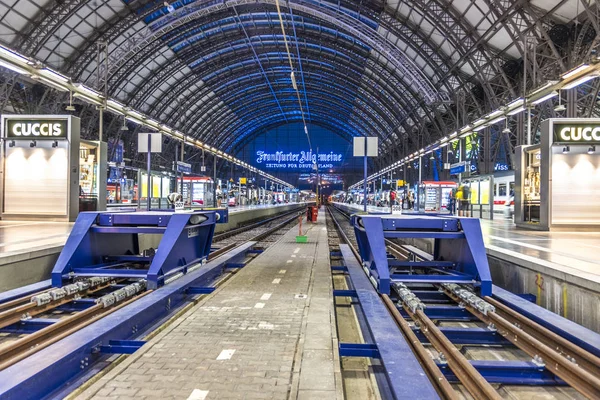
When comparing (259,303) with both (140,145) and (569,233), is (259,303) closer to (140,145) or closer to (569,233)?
(140,145)

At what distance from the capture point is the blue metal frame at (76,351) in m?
2.88

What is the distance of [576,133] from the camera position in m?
12.7

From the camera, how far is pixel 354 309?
20.9 feet

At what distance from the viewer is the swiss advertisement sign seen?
12.6m

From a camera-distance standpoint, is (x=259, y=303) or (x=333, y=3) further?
(x=333, y=3)

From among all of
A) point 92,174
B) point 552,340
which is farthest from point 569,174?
point 92,174

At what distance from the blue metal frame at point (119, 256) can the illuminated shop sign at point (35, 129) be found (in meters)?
8.28

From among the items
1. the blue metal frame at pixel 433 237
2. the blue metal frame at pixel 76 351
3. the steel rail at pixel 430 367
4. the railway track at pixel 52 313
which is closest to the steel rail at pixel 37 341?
the railway track at pixel 52 313

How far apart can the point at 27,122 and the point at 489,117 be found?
17628 mm

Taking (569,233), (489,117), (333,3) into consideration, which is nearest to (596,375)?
(569,233)

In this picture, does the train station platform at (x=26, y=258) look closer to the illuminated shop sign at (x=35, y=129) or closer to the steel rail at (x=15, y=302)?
the steel rail at (x=15, y=302)

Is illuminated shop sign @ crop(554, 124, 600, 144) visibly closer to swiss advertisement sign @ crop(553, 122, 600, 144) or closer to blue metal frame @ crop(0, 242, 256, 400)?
swiss advertisement sign @ crop(553, 122, 600, 144)

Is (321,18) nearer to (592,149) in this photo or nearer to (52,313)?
(592,149)

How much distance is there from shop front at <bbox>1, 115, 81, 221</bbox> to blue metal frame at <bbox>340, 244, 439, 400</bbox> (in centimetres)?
1221
